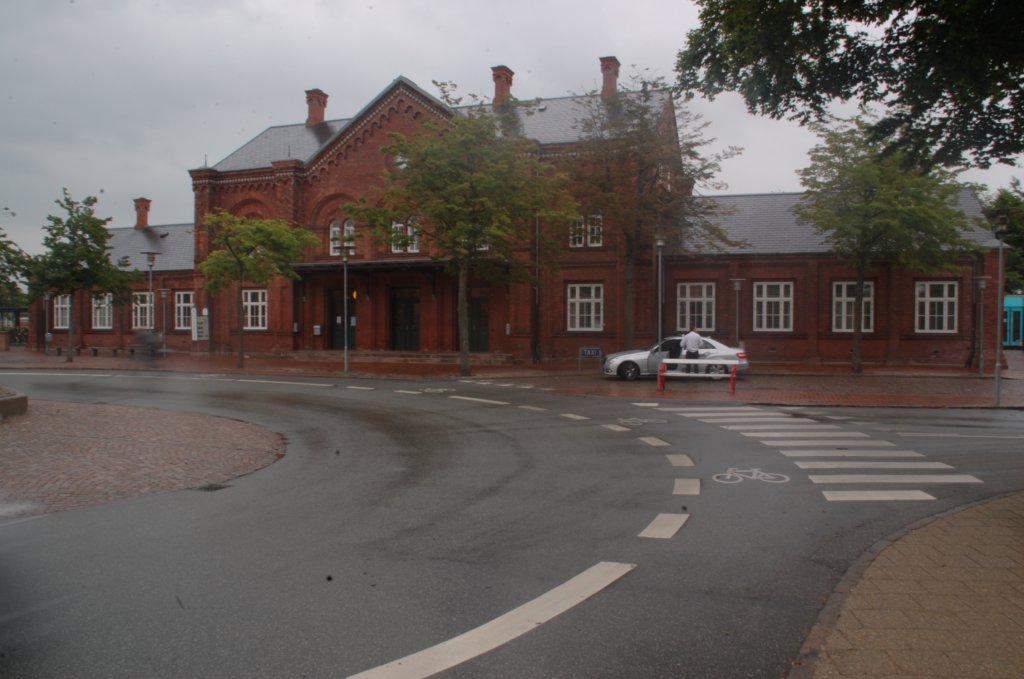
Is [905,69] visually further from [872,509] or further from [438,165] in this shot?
[438,165]

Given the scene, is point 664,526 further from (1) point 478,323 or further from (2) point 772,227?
(2) point 772,227

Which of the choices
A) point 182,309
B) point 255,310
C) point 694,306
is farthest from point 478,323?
point 182,309

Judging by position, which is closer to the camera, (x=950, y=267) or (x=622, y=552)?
(x=622, y=552)

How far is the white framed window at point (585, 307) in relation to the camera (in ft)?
112

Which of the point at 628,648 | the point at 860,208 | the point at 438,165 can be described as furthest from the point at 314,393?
the point at 860,208

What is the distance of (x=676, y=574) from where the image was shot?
17.7ft

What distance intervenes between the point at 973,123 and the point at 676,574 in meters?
6.54

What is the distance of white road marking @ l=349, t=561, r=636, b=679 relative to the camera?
385cm

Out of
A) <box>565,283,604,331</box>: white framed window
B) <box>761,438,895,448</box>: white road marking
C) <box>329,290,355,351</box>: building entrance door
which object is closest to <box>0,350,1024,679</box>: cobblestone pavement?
<box>761,438,895,448</box>: white road marking

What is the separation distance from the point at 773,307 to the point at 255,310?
2563 cm

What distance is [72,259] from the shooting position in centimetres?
3319

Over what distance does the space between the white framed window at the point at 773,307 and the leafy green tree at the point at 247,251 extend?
19.8m

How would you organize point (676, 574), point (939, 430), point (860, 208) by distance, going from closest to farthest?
point (676, 574)
point (939, 430)
point (860, 208)

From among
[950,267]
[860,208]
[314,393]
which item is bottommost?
[314,393]
